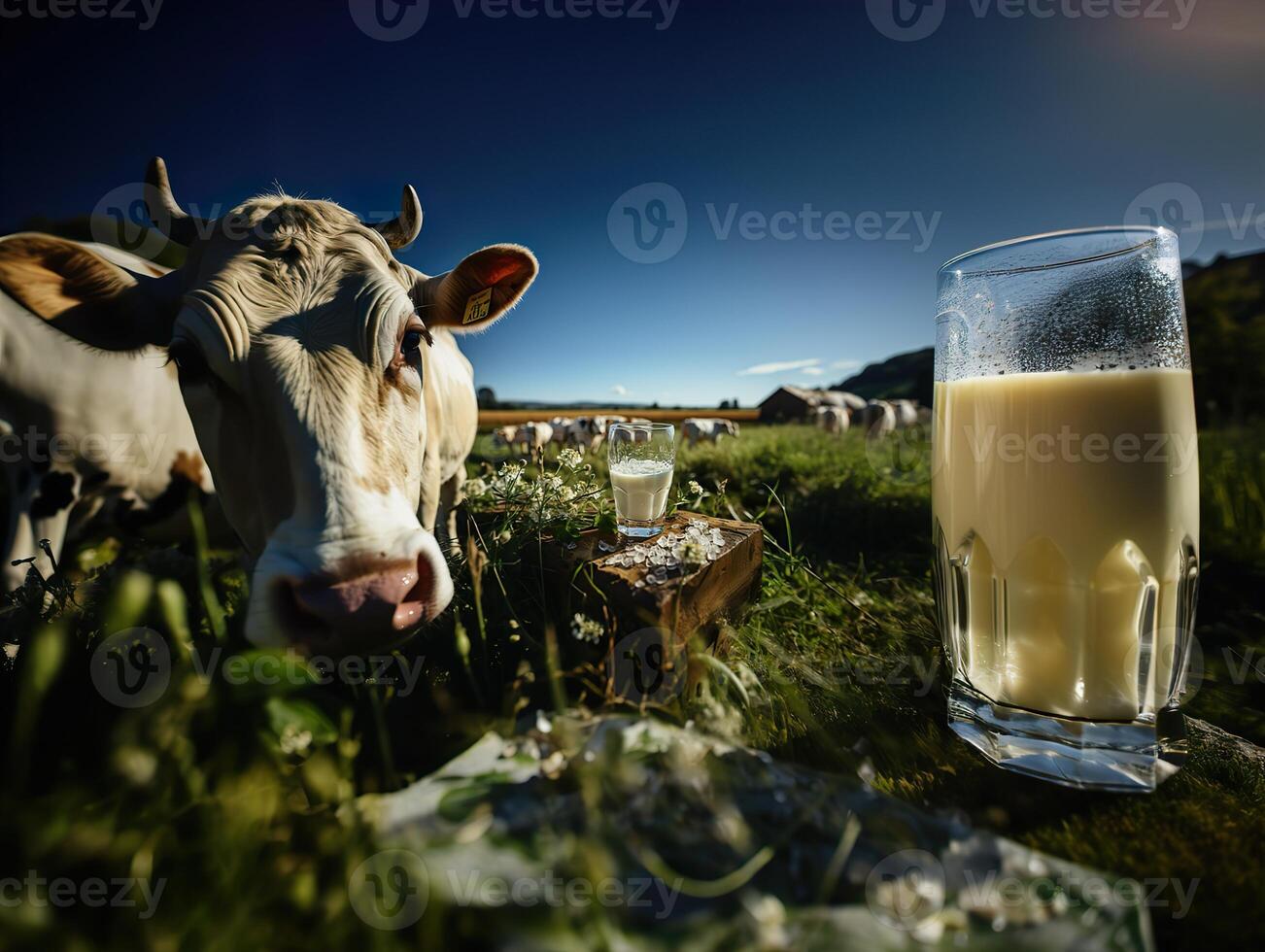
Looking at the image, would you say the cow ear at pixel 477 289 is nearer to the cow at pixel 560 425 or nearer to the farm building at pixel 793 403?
the cow at pixel 560 425

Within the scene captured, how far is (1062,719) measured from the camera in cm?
144

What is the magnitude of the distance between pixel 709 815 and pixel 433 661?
1.24 m

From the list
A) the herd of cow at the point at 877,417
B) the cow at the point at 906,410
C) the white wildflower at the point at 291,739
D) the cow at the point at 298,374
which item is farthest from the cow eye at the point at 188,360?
the cow at the point at 906,410

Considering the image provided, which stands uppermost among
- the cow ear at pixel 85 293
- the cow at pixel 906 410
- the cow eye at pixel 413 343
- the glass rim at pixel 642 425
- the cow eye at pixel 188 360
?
the cow at pixel 906 410

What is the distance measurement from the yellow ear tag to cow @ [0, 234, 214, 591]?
1.93 metres

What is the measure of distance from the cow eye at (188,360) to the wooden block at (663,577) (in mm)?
1370

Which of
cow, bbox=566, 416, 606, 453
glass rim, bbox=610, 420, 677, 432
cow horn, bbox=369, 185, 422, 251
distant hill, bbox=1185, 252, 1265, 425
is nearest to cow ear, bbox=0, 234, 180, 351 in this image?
cow horn, bbox=369, 185, 422, 251

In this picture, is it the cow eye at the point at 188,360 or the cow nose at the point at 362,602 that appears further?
the cow eye at the point at 188,360

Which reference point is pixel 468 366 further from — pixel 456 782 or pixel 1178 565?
pixel 1178 565

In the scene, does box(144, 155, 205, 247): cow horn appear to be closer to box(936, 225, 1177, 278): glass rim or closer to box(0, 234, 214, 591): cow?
box(0, 234, 214, 591): cow

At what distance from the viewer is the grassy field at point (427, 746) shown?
0.89m

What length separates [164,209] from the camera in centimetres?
239

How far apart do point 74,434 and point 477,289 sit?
2730 mm

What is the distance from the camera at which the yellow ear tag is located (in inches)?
101
